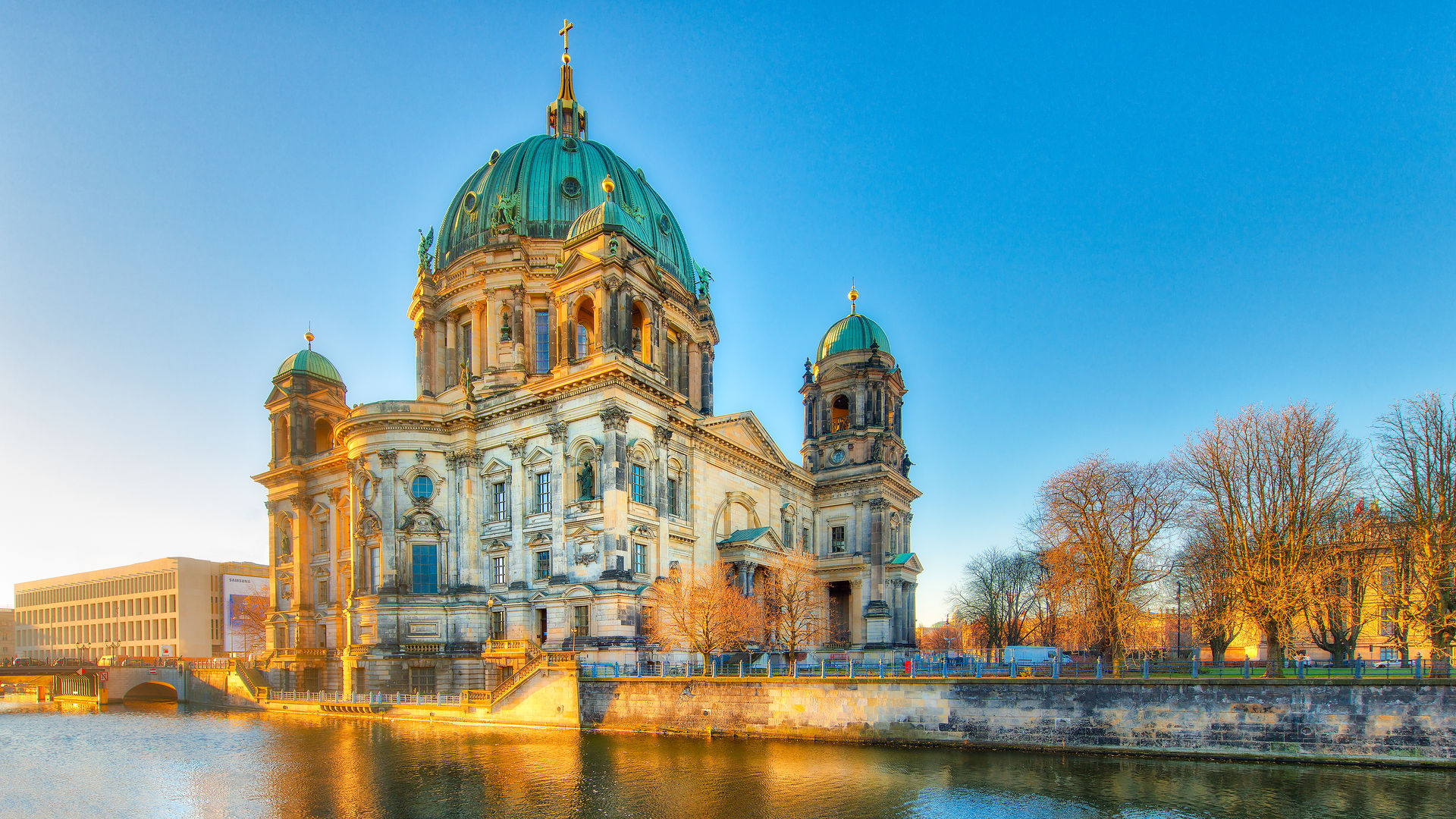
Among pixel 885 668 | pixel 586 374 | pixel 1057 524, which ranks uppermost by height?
pixel 586 374

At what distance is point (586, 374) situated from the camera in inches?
1855

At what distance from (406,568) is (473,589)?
13.8ft

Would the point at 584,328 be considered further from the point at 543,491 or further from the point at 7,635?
the point at 7,635

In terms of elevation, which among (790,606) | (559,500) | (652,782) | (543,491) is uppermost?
(543,491)

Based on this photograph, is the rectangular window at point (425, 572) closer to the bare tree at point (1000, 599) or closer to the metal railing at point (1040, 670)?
the metal railing at point (1040, 670)

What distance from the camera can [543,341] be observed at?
6000cm

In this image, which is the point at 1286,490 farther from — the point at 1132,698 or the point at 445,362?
the point at 445,362

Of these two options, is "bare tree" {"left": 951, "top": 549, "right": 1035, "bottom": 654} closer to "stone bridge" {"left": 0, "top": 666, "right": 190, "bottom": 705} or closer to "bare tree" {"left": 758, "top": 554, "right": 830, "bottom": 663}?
"bare tree" {"left": 758, "top": 554, "right": 830, "bottom": 663}

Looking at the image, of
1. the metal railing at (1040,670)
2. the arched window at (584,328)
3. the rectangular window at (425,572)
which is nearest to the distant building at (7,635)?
the rectangular window at (425,572)

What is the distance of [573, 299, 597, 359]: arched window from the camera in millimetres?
52125

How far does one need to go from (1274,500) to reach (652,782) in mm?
28749

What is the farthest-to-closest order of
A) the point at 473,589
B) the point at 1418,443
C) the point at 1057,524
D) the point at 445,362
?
1. the point at 445,362
2. the point at 473,589
3. the point at 1057,524
4. the point at 1418,443

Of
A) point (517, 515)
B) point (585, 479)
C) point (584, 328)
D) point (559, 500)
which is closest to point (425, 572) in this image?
point (517, 515)

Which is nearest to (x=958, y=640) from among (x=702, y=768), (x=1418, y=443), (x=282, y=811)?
(x=1418, y=443)
